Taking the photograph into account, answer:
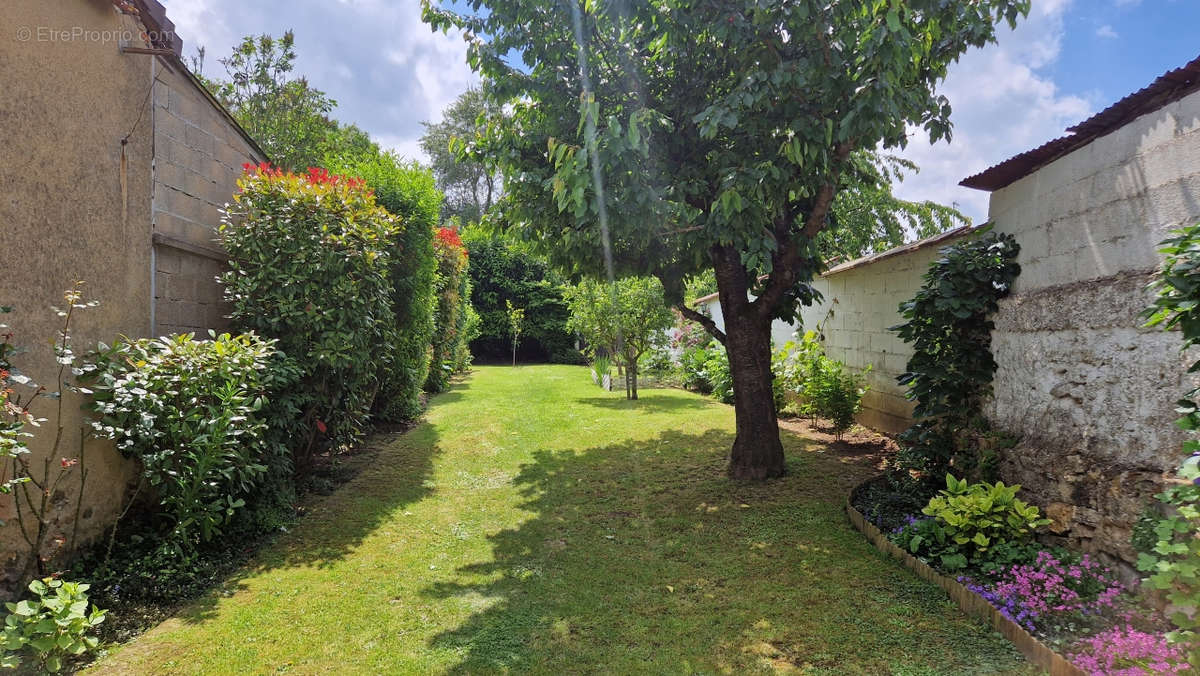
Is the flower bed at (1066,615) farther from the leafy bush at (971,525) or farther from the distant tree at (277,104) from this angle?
the distant tree at (277,104)

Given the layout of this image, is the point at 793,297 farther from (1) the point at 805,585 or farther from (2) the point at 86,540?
(2) the point at 86,540

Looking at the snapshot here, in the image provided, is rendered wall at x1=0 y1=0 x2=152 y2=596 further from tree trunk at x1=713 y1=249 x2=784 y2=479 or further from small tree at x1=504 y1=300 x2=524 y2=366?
small tree at x1=504 y1=300 x2=524 y2=366

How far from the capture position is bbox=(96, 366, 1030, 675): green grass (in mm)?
2736

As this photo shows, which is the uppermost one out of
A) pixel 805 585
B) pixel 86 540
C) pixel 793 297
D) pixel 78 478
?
pixel 793 297

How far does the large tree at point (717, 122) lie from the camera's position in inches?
153

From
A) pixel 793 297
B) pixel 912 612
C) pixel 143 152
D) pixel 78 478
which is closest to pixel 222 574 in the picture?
pixel 78 478

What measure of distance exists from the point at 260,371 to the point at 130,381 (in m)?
0.94

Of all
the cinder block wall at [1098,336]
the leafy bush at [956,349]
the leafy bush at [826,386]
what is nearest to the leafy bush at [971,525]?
the cinder block wall at [1098,336]

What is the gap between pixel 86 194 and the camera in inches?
133

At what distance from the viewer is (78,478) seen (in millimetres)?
3291

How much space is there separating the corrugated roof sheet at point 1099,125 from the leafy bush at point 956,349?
0.43m

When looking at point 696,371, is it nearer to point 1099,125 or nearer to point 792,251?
point 792,251

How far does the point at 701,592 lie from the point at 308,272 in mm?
3854

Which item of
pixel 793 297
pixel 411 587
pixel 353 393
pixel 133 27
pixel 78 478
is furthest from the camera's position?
pixel 793 297
